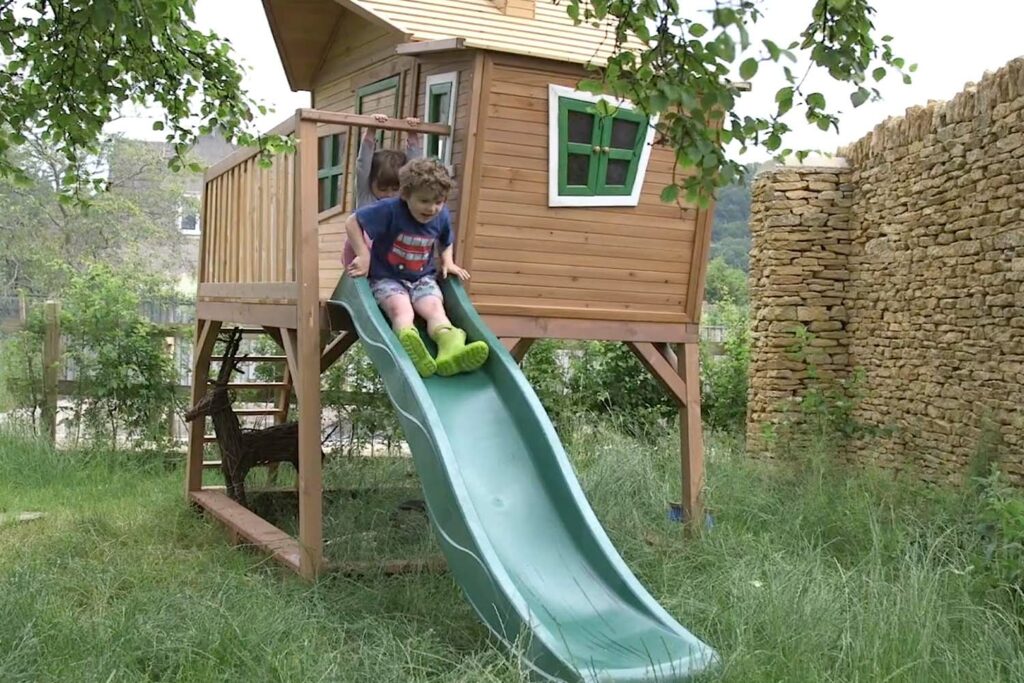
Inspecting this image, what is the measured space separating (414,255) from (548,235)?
1.01m

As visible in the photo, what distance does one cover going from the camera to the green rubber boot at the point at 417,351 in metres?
5.96

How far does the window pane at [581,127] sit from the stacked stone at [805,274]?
18.5 ft

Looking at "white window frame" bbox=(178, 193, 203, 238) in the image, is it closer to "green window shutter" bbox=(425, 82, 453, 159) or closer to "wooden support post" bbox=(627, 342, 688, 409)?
"green window shutter" bbox=(425, 82, 453, 159)

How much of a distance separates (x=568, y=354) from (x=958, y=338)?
4555 millimetres

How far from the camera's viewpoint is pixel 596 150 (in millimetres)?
7234

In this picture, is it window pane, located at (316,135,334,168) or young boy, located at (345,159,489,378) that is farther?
window pane, located at (316,135,334,168)

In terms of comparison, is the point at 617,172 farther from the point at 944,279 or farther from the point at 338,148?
the point at 944,279

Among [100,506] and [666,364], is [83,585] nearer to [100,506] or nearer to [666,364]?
[100,506]

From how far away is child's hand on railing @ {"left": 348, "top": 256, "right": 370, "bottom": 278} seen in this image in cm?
638

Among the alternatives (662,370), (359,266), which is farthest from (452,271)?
(662,370)

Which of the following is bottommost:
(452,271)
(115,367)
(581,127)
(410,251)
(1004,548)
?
(1004,548)

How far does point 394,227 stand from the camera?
256 inches

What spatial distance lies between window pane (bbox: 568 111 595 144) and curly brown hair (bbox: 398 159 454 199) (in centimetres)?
119

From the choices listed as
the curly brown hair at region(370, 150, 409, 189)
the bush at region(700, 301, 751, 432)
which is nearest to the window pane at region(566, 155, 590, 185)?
the curly brown hair at region(370, 150, 409, 189)
